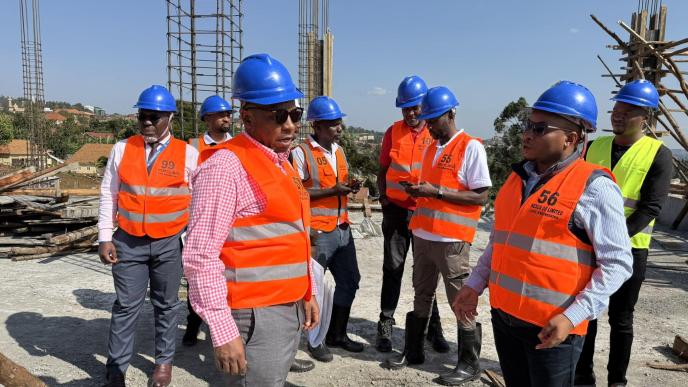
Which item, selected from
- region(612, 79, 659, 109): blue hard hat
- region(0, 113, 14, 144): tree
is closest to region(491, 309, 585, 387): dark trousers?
region(612, 79, 659, 109): blue hard hat

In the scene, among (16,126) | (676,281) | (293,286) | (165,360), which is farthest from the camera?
(16,126)

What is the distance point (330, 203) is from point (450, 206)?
115cm

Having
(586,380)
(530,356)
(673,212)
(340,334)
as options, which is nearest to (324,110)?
(340,334)

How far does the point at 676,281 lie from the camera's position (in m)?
6.86

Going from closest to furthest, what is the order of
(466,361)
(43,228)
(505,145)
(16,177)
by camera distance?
(466,361) < (16,177) < (43,228) < (505,145)

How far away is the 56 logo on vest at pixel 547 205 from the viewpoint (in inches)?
75.5

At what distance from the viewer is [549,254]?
6.34ft

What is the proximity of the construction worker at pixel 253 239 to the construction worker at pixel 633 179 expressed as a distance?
2548mm

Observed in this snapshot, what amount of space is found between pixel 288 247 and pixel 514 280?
1026mm

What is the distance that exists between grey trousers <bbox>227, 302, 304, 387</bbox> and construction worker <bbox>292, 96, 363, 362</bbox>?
7.25 ft

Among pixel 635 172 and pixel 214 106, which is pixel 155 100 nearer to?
pixel 214 106

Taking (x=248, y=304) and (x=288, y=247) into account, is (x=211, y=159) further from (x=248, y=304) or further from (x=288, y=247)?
(x=248, y=304)

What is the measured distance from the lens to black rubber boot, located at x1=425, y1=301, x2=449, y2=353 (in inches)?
169

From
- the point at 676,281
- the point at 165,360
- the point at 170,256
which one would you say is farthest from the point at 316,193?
the point at 676,281
